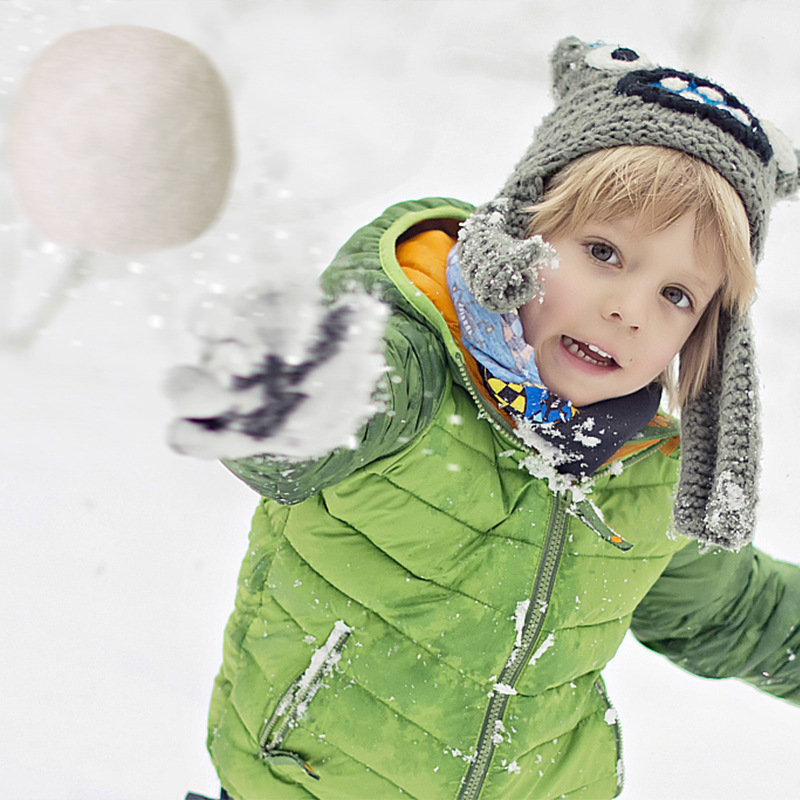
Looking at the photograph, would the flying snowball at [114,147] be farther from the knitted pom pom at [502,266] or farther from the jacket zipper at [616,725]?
the jacket zipper at [616,725]

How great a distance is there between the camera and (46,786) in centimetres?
129

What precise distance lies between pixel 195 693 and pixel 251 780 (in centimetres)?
46

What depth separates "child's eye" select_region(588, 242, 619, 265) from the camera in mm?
843

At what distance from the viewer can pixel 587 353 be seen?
2.87ft

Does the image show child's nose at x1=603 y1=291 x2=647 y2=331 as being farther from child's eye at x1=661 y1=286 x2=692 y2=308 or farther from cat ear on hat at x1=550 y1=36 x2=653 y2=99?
cat ear on hat at x1=550 y1=36 x2=653 y2=99

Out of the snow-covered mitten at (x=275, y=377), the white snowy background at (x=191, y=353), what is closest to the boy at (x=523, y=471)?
the white snowy background at (x=191, y=353)

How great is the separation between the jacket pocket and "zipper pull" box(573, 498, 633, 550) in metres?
0.30

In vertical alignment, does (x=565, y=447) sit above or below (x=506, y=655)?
above

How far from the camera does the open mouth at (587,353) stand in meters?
0.87

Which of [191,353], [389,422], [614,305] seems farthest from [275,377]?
[614,305]

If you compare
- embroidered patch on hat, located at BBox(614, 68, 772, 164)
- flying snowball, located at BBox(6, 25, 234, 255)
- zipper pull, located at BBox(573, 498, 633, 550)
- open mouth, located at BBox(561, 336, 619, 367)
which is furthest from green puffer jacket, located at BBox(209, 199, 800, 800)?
flying snowball, located at BBox(6, 25, 234, 255)

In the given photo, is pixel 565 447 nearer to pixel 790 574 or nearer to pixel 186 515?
pixel 790 574

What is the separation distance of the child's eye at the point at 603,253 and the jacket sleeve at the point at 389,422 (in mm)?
186

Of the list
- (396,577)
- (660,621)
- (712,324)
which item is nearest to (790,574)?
(660,621)
